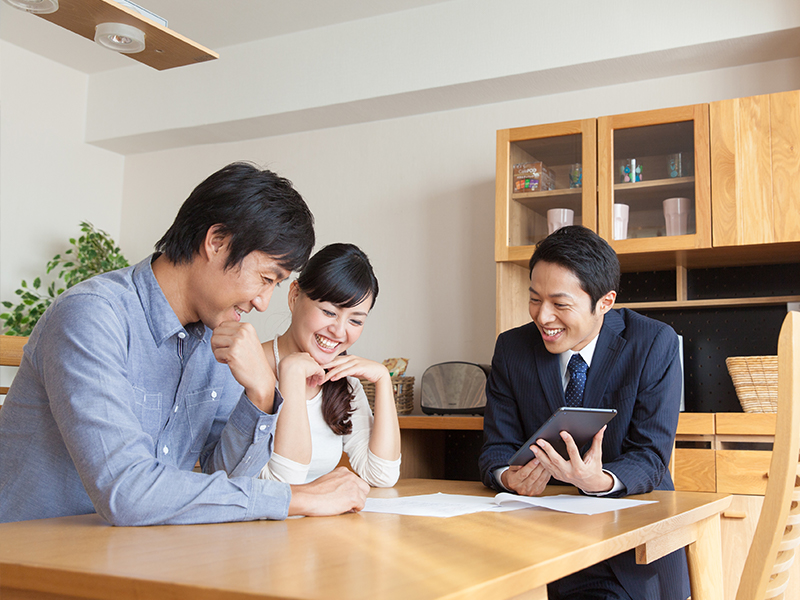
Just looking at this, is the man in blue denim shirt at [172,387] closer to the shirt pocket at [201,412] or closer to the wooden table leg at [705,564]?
the shirt pocket at [201,412]

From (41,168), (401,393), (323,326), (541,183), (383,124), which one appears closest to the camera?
(323,326)

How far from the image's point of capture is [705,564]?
1404mm

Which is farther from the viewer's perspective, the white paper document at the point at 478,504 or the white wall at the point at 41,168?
the white wall at the point at 41,168

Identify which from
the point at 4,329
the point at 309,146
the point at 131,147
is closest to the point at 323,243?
the point at 309,146

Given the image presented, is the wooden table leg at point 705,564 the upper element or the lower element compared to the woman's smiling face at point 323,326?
lower

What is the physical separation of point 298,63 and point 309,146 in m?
0.45

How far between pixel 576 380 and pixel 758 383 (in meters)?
1.10

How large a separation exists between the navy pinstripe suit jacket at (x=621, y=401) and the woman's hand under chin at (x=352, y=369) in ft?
1.00

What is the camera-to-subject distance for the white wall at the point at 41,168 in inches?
155

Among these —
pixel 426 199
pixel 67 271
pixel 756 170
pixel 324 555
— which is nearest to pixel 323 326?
pixel 324 555

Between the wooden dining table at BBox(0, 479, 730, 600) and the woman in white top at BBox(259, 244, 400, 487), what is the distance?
67 cm

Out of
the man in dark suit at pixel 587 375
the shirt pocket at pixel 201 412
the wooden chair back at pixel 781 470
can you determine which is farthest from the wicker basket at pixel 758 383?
the shirt pocket at pixel 201 412

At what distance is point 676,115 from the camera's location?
109 inches

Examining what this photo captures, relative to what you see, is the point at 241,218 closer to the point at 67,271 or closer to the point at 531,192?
the point at 531,192
